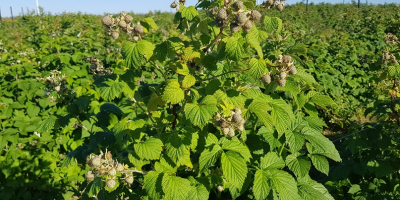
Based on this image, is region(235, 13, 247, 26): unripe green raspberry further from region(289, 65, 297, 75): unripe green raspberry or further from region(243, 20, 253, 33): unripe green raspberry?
region(289, 65, 297, 75): unripe green raspberry

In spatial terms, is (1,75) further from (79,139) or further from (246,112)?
(246,112)

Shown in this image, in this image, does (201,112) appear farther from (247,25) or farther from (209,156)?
(247,25)

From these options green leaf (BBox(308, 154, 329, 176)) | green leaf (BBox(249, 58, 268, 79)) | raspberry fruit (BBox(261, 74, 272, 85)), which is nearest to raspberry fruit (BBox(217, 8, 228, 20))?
green leaf (BBox(249, 58, 268, 79))

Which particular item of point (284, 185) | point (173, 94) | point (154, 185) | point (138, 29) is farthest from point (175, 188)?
point (138, 29)

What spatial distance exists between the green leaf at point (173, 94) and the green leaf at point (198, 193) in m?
0.52

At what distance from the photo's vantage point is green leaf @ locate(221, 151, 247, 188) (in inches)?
65.0

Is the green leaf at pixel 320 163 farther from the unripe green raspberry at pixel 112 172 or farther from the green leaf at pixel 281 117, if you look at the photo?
the unripe green raspberry at pixel 112 172

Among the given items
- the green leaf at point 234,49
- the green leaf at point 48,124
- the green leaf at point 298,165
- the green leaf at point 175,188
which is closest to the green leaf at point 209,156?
the green leaf at point 175,188

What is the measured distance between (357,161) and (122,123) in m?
2.40

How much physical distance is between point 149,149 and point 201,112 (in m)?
0.35

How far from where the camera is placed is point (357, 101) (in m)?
7.28

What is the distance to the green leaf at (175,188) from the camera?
67.2 inches

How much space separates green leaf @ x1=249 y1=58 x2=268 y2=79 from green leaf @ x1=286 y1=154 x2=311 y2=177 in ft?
2.34

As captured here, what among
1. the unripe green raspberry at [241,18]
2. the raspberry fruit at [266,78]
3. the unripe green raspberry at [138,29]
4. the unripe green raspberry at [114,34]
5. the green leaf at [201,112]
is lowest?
the green leaf at [201,112]
